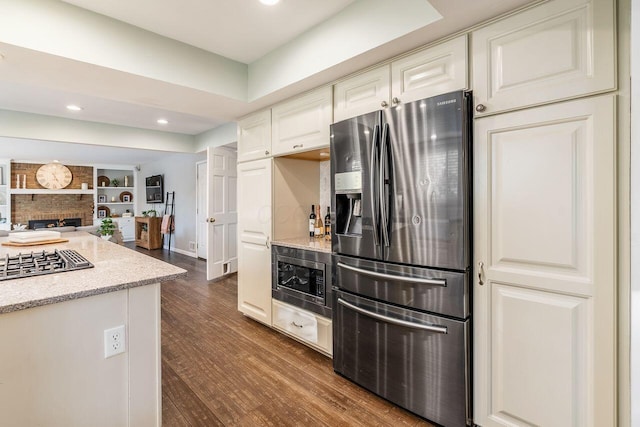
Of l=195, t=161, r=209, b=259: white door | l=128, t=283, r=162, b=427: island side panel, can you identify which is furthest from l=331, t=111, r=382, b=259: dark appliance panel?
l=195, t=161, r=209, b=259: white door

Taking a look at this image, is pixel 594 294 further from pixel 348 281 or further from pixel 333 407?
pixel 333 407

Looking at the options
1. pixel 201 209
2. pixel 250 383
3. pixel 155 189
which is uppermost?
pixel 155 189

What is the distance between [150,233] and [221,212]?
13.7 ft

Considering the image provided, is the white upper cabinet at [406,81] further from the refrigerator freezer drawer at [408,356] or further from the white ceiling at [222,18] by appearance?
the refrigerator freezer drawer at [408,356]

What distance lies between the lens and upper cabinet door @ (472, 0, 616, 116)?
1235mm

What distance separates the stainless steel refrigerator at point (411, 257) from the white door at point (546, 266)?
0.10 metres

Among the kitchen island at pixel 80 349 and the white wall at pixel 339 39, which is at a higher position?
the white wall at pixel 339 39

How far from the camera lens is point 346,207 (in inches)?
86.5

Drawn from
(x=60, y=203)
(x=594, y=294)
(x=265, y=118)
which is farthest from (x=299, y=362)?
(x=60, y=203)

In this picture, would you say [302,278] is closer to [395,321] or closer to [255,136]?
[395,321]

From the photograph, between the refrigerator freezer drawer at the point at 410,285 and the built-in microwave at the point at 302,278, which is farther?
the built-in microwave at the point at 302,278

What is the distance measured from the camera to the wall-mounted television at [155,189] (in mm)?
8141
